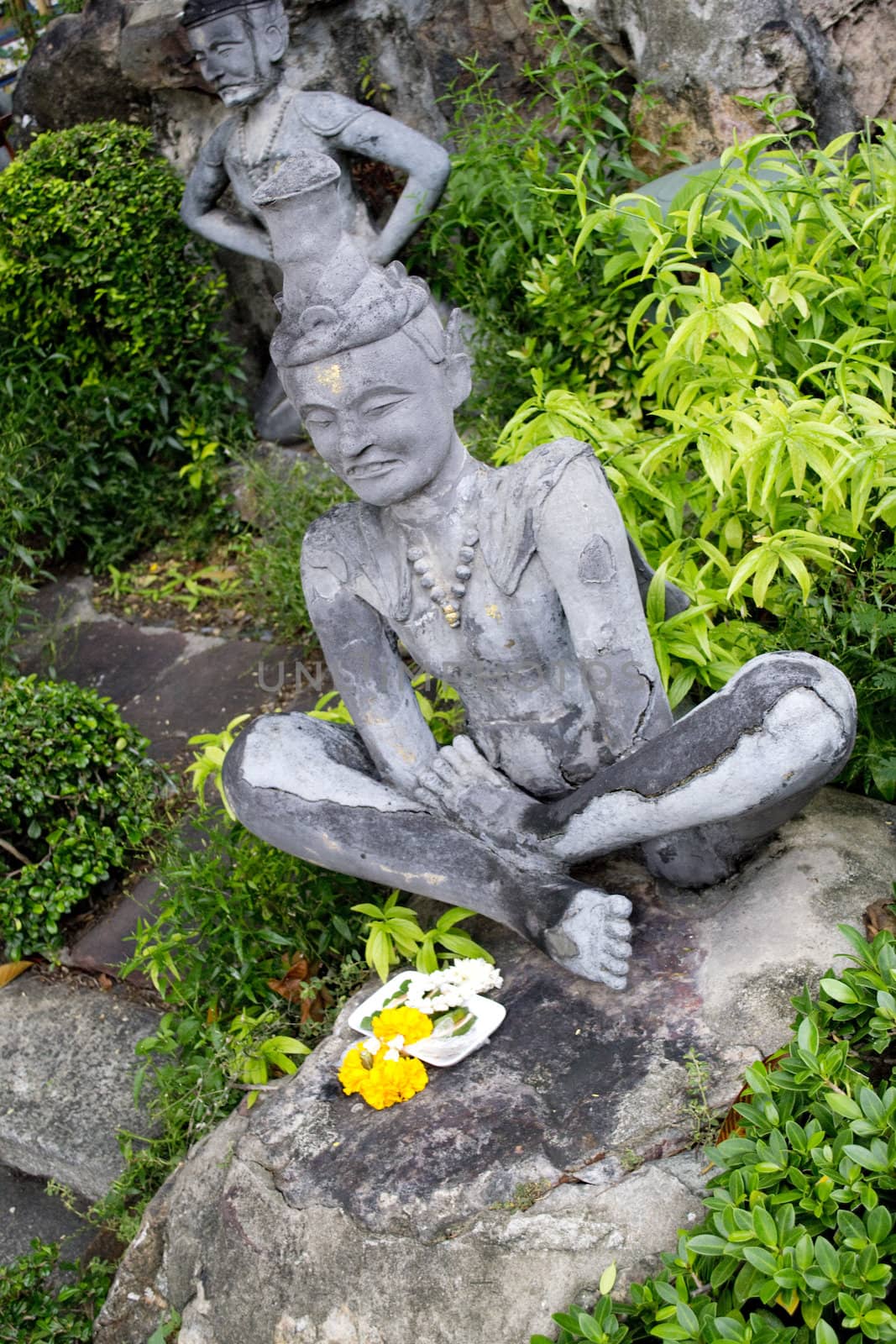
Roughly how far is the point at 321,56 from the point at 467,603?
12.2 feet

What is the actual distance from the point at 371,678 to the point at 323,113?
9.58ft

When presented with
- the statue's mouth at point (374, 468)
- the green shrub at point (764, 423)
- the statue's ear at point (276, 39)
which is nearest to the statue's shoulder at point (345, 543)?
the statue's mouth at point (374, 468)

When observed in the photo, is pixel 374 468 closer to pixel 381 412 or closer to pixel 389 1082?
pixel 381 412

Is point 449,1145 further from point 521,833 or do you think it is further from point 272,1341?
point 521,833

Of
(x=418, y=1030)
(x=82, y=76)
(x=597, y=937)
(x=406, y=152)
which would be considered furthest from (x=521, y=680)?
(x=82, y=76)

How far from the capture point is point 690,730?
2654 millimetres

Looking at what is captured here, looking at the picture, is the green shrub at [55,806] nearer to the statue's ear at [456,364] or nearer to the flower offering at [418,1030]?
the flower offering at [418,1030]

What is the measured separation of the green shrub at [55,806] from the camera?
4.11 metres

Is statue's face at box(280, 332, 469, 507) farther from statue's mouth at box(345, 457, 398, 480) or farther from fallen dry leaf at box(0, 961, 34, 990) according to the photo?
fallen dry leaf at box(0, 961, 34, 990)

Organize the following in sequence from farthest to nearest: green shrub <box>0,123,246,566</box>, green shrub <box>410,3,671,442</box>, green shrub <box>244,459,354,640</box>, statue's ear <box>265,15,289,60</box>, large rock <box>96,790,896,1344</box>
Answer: green shrub <box>0,123,246,566</box>, green shrub <box>244,459,354,640</box>, statue's ear <box>265,15,289,60</box>, green shrub <box>410,3,671,442</box>, large rock <box>96,790,896,1344</box>

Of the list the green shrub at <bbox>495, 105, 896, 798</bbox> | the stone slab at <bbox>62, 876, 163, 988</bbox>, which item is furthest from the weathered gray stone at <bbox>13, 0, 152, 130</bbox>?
the stone slab at <bbox>62, 876, 163, 988</bbox>

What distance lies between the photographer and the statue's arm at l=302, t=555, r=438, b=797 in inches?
122

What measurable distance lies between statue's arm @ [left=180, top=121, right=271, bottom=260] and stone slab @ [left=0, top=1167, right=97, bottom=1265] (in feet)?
11.9

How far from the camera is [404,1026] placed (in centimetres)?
282
